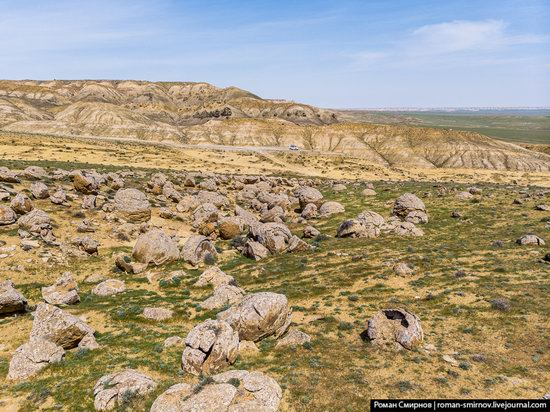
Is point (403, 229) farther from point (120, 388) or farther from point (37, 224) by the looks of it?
point (37, 224)

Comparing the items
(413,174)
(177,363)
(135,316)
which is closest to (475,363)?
(177,363)

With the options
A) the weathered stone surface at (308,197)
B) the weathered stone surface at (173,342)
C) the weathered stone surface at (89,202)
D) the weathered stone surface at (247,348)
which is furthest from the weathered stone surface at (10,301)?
the weathered stone surface at (308,197)

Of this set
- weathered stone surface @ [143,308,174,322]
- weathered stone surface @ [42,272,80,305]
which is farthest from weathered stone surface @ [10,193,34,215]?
weathered stone surface @ [143,308,174,322]

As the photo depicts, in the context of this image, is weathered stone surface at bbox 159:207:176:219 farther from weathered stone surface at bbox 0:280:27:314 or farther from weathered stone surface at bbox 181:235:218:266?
weathered stone surface at bbox 0:280:27:314

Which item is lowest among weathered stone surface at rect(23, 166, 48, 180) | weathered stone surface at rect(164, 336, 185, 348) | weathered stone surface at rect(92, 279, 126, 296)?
weathered stone surface at rect(92, 279, 126, 296)

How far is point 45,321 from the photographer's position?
2452 cm

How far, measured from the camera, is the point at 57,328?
24359 millimetres

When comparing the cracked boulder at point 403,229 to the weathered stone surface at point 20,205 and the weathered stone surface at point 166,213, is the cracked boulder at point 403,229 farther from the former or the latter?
the weathered stone surface at point 20,205

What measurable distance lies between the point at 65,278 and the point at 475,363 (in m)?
35.3

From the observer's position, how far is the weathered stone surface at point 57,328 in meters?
24.2

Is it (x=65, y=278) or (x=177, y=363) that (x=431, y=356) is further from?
(x=65, y=278)

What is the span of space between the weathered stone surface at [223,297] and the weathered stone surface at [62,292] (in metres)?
12.4

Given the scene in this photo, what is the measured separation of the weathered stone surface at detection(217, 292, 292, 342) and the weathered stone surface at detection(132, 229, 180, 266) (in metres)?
18.6

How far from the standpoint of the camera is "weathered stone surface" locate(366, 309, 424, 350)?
24.1 m
